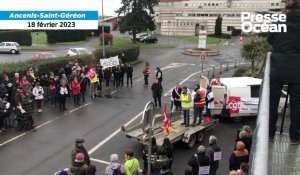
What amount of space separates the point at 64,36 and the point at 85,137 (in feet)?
152

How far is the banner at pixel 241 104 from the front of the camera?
18.1m

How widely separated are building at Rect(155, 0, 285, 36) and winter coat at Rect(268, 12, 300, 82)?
79.9m

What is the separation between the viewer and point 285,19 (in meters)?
5.00

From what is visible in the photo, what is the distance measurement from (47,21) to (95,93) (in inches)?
221

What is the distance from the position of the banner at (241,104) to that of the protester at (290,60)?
12820 millimetres

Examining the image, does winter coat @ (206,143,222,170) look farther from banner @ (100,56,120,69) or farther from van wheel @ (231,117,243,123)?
banner @ (100,56,120,69)

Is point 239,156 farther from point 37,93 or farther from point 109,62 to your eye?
point 109,62

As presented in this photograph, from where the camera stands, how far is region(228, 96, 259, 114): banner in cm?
1814

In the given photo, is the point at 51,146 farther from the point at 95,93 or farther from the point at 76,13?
the point at 76,13

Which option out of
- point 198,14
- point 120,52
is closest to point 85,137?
point 120,52

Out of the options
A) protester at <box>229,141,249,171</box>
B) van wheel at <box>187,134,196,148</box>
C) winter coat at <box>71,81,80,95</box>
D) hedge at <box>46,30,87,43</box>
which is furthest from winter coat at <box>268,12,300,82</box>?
hedge at <box>46,30,87,43</box>

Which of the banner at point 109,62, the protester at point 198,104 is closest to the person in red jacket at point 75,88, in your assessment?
the banner at point 109,62

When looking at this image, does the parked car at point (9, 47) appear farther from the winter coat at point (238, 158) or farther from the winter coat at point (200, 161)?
the winter coat at point (238, 158)

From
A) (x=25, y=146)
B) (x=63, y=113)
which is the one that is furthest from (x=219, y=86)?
(x=25, y=146)
